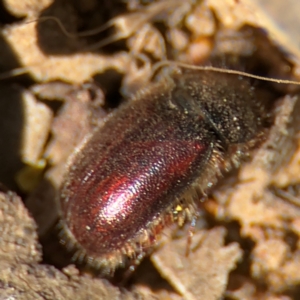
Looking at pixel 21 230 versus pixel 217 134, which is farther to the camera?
pixel 217 134

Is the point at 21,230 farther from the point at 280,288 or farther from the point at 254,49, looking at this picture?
the point at 254,49

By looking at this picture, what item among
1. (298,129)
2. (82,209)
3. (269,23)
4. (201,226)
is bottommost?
(201,226)

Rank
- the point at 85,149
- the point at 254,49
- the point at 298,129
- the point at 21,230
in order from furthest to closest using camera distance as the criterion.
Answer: the point at 254,49 < the point at 298,129 < the point at 85,149 < the point at 21,230

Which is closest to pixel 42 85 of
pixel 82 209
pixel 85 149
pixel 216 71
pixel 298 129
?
pixel 85 149

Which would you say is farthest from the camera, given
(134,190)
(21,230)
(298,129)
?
(298,129)

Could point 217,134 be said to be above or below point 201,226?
above
